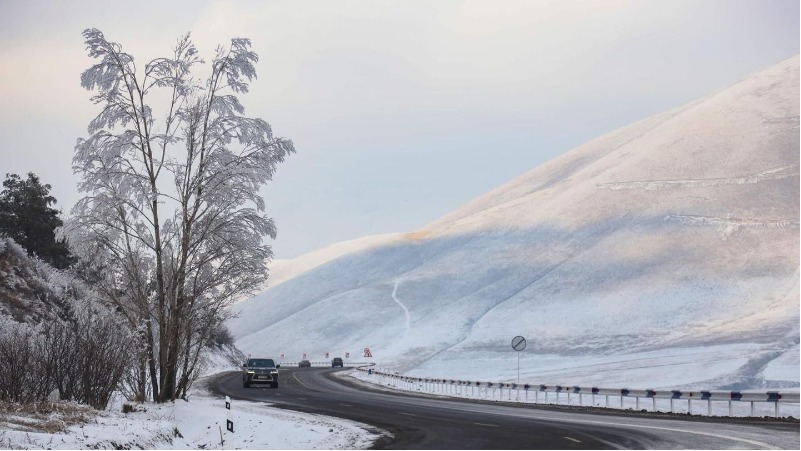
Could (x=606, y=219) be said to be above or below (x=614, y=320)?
above

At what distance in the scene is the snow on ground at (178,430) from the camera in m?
16.0

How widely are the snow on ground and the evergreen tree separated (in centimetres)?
3949

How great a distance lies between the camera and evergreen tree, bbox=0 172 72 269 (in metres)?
66.2

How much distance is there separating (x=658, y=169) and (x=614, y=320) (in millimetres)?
60560

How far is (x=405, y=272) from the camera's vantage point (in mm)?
185375

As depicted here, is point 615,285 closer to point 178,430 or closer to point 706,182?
point 706,182

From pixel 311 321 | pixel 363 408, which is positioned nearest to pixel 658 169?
pixel 311 321

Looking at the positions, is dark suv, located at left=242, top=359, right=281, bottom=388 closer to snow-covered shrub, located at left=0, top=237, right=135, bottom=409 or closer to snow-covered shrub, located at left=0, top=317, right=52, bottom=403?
snow-covered shrub, located at left=0, top=237, right=135, bottom=409

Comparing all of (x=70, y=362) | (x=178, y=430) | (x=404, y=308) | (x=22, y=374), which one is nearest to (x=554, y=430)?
(x=178, y=430)

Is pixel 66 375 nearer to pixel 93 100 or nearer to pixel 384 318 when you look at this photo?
pixel 93 100

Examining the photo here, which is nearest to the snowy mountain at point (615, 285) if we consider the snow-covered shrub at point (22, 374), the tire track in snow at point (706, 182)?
the tire track in snow at point (706, 182)

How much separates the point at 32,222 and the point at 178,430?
4938cm

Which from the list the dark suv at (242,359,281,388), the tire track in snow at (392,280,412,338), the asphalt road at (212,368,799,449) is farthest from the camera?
the tire track in snow at (392,280,412,338)

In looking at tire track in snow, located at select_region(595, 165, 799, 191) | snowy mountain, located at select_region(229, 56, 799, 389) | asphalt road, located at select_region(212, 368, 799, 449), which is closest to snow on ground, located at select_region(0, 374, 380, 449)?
asphalt road, located at select_region(212, 368, 799, 449)
